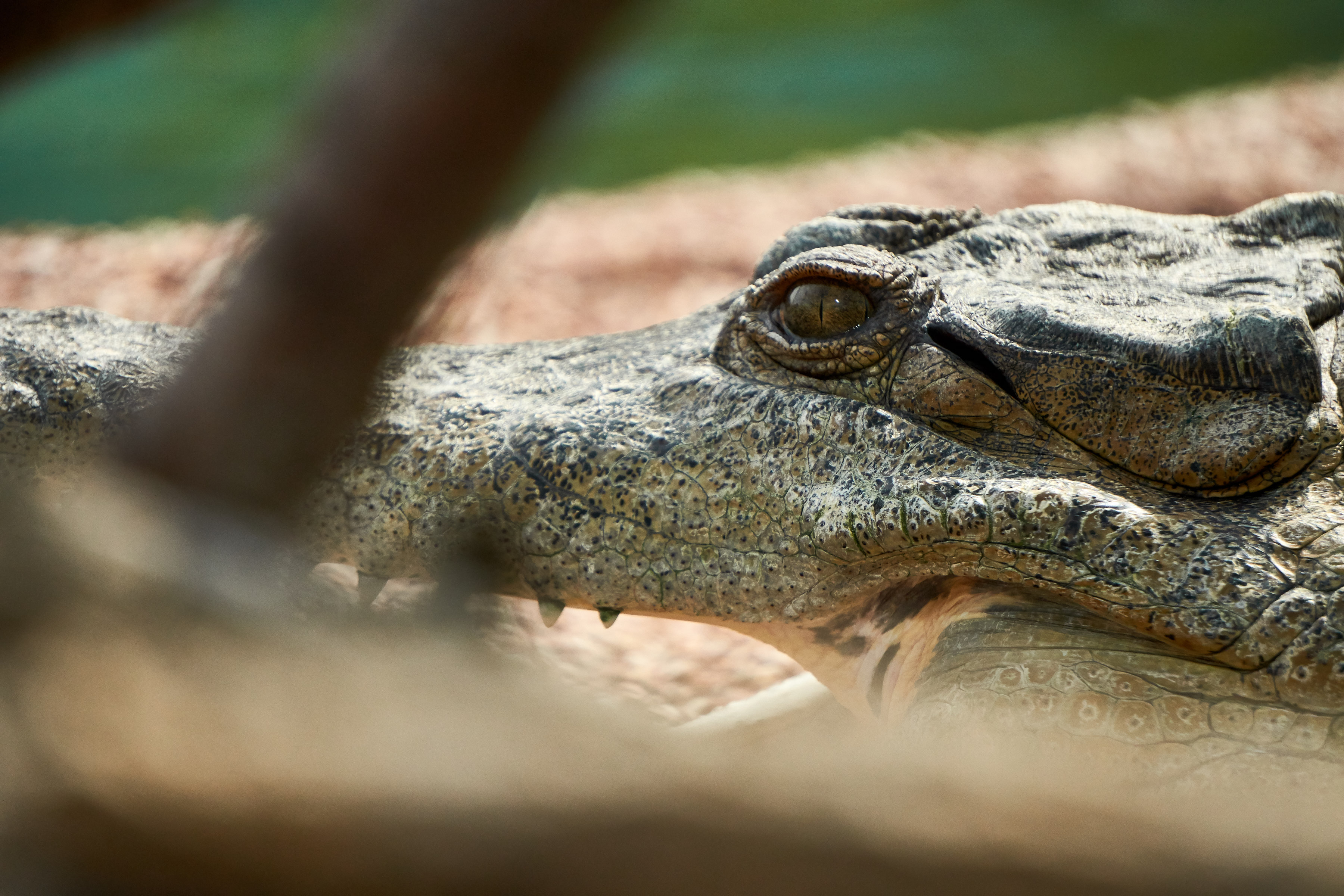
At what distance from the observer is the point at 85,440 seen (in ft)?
5.27

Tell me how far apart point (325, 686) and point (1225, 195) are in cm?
732

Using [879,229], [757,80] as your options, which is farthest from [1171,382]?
[757,80]

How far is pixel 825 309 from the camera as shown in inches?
72.4

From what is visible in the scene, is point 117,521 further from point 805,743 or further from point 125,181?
point 125,181

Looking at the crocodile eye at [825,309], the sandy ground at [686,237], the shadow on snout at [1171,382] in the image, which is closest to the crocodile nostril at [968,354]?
the shadow on snout at [1171,382]

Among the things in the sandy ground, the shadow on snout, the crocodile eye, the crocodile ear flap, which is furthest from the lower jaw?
the crocodile ear flap

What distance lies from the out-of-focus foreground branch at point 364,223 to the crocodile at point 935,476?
20cm

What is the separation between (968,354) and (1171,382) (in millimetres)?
333

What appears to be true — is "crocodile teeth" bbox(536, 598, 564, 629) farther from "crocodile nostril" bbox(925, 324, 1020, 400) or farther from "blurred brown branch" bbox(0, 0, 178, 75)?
"blurred brown branch" bbox(0, 0, 178, 75)

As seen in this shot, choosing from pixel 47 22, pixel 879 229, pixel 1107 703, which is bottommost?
pixel 1107 703

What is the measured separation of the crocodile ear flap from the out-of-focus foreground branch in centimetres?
96

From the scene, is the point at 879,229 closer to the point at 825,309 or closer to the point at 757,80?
the point at 825,309

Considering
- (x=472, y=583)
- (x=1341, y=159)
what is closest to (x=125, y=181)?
(x=472, y=583)

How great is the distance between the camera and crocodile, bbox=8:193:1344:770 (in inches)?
58.9
